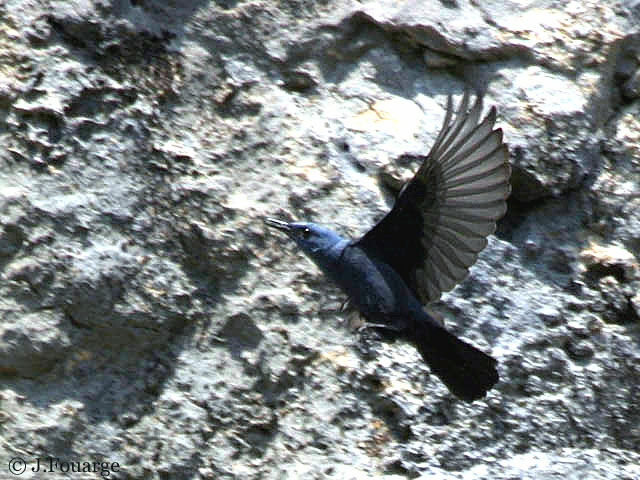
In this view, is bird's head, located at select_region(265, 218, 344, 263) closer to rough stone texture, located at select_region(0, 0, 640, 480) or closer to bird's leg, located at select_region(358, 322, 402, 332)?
bird's leg, located at select_region(358, 322, 402, 332)

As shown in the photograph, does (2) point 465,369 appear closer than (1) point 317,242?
Yes

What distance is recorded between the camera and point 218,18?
5.04 metres

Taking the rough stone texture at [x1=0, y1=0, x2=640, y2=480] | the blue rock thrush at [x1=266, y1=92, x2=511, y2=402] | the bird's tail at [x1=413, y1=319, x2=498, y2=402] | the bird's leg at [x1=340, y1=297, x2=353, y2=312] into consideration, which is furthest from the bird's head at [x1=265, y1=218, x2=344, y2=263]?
the bird's tail at [x1=413, y1=319, x2=498, y2=402]

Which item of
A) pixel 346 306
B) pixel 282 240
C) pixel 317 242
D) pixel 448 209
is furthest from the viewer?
pixel 282 240

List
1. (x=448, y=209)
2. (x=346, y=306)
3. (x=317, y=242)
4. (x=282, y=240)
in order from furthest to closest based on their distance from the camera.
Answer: (x=282, y=240), (x=346, y=306), (x=317, y=242), (x=448, y=209)

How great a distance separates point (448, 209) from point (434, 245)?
167 mm

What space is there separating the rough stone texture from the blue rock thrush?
0.32 meters

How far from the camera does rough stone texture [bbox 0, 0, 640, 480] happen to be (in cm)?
429

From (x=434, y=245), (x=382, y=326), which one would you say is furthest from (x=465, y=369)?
(x=434, y=245)

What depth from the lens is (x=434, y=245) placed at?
4074mm

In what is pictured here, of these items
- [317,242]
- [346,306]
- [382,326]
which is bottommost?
[346,306]

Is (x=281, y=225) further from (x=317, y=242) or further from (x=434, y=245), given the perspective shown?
(x=434, y=245)

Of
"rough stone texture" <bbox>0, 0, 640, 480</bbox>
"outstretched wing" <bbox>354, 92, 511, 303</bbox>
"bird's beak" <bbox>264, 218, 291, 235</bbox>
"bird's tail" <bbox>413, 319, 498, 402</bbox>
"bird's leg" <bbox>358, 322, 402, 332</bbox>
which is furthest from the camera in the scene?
"rough stone texture" <bbox>0, 0, 640, 480</bbox>

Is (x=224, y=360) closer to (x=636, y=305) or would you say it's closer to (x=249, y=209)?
(x=249, y=209)
